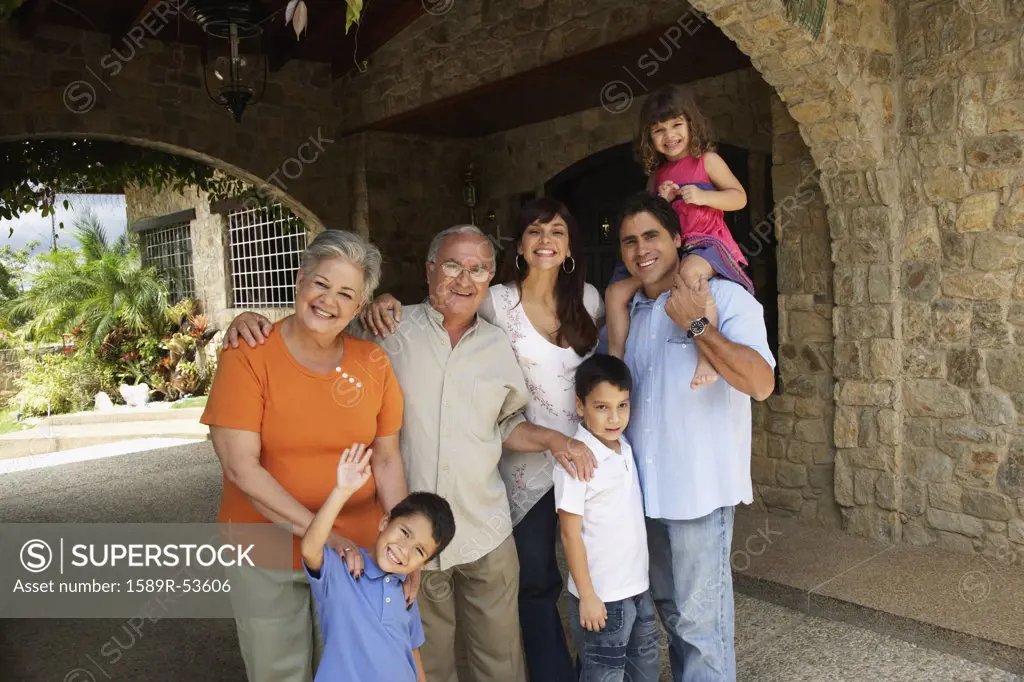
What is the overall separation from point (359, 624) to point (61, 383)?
11908 millimetres

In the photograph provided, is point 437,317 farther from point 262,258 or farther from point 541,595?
point 262,258

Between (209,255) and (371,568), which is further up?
(209,255)

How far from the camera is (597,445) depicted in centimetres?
227

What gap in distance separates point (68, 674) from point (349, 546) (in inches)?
Result: 84.5

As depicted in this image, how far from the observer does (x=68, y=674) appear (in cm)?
339

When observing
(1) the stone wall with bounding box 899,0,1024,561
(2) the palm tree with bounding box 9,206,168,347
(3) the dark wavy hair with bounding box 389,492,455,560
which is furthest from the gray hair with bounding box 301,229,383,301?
(2) the palm tree with bounding box 9,206,168,347

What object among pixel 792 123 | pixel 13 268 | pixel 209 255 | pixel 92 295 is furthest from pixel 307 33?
pixel 13 268

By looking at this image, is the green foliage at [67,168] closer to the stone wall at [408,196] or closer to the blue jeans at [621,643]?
the stone wall at [408,196]

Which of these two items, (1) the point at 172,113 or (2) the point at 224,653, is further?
(1) the point at 172,113

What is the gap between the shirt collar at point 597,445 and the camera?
2.25m

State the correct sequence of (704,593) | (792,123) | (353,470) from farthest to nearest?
(792,123) → (704,593) → (353,470)

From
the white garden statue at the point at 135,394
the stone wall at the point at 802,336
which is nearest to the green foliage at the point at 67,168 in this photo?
the white garden statue at the point at 135,394

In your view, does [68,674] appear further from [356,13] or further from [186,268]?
[186,268]

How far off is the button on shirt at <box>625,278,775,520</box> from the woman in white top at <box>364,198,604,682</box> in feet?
0.83
